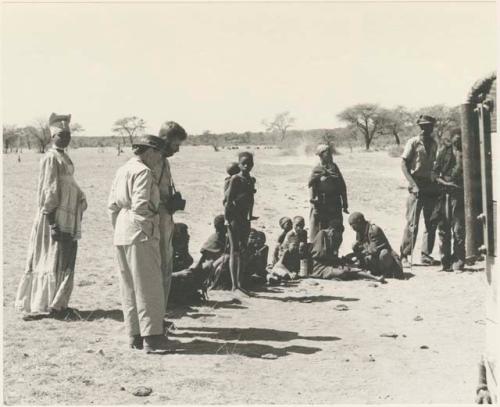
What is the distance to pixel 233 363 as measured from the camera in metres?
5.26

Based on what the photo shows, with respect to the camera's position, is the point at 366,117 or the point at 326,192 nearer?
the point at 326,192

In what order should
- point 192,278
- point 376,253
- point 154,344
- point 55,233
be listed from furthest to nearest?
point 376,253 → point 192,278 → point 55,233 → point 154,344

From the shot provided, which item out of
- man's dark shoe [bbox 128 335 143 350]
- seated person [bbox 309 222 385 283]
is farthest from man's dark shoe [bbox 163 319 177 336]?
seated person [bbox 309 222 385 283]

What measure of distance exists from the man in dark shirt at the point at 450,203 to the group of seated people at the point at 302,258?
35.3 inches

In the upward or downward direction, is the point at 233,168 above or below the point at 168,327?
above

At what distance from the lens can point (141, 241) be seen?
5.30 metres

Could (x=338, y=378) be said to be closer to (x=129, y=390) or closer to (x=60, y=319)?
(x=129, y=390)

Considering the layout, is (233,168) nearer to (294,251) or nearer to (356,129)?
(294,251)

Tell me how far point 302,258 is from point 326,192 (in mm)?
938

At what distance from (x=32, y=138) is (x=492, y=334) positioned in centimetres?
6930

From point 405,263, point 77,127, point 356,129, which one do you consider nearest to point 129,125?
point 77,127

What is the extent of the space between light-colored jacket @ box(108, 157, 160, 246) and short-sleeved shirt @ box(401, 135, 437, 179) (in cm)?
493

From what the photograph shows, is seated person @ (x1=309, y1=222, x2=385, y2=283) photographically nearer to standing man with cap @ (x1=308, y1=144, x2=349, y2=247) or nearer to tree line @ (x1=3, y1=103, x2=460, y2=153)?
standing man with cap @ (x1=308, y1=144, x2=349, y2=247)

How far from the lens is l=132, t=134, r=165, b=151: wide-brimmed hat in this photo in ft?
17.7
